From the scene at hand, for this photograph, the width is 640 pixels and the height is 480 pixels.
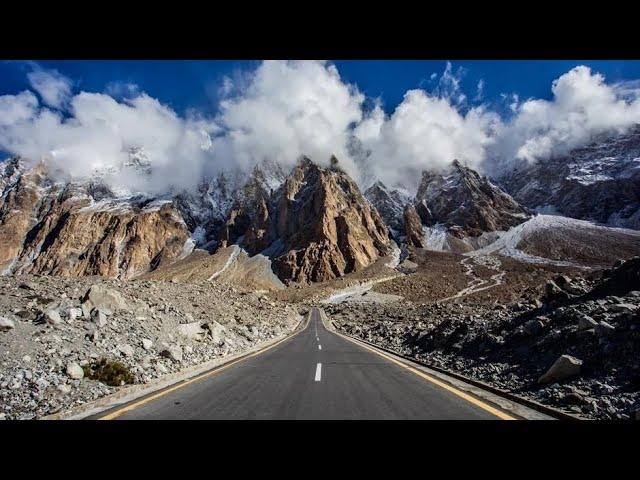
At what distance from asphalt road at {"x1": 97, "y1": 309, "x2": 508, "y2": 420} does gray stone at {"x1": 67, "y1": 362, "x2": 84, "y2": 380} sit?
2.04 metres

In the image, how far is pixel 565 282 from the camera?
619 inches

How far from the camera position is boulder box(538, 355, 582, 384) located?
27.5ft

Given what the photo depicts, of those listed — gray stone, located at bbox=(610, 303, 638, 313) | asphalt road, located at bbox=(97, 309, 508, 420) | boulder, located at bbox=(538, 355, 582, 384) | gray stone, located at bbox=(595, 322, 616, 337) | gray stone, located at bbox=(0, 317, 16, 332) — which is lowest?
asphalt road, located at bbox=(97, 309, 508, 420)

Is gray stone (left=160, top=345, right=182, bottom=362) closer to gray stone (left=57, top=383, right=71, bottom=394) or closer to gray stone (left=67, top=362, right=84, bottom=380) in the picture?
gray stone (left=67, top=362, right=84, bottom=380)

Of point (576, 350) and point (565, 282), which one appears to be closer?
point (576, 350)

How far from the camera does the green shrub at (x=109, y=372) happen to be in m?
9.29

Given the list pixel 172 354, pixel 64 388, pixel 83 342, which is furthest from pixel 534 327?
pixel 83 342

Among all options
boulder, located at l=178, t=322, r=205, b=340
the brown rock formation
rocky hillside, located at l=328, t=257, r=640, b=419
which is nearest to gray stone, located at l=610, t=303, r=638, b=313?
rocky hillside, located at l=328, t=257, r=640, b=419

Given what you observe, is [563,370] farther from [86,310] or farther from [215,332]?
[215,332]

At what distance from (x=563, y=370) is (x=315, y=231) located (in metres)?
157
